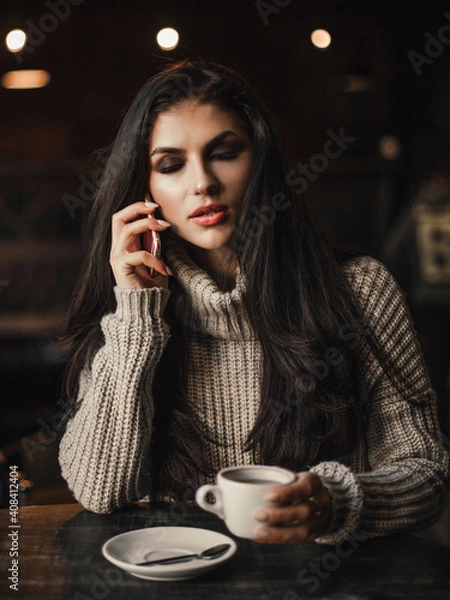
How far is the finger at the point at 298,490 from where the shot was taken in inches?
33.5

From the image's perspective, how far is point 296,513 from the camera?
88cm

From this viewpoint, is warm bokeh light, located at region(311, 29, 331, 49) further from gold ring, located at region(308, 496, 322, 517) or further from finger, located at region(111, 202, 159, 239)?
gold ring, located at region(308, 496, 322, 517)

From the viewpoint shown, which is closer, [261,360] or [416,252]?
[261,360]

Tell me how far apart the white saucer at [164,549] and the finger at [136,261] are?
1.60 feet

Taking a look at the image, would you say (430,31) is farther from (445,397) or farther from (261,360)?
(261,360)

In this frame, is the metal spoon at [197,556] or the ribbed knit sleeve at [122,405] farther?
the ribbed knit sleeve at [122,405]

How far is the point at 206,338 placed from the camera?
1462 millimetres

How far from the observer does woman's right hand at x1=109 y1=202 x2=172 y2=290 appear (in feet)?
4.40

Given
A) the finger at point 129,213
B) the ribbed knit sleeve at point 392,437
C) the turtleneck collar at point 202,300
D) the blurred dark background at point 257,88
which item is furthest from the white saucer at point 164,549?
the blurred dark background at point 257,88

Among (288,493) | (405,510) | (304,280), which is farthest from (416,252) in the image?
(288,493)

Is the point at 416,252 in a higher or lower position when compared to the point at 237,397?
higher

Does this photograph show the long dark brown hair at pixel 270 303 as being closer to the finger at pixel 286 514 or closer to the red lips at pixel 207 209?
the red lips at pixel 207 209

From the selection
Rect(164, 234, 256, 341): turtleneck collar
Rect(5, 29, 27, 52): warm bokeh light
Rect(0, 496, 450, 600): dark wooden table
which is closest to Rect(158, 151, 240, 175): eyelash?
Rect(164, 234, 256, 341): turtleneck collar

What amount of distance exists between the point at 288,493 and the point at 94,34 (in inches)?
162
